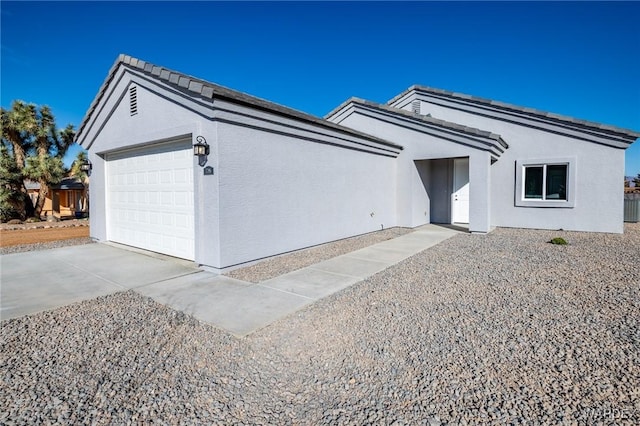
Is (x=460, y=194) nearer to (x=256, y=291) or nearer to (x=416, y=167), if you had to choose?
(x=416, y=167)

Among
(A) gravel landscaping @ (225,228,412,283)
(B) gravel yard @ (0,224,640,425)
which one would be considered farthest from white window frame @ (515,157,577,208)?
(B) gravel yard @ (0,224,640,425)

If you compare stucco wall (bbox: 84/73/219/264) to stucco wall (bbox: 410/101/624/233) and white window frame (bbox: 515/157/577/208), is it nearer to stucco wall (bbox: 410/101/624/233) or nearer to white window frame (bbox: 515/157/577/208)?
stucco wall (bbox: 410/101/624/233)

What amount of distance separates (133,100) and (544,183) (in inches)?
557

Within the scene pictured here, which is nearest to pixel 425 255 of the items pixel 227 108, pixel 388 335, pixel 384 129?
pixel 388 335

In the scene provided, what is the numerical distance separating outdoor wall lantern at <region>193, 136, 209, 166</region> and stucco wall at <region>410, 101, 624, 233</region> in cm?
1151

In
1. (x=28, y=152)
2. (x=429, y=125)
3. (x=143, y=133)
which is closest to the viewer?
(x=143, y=133)

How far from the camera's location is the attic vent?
8102mm

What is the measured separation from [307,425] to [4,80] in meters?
15.3

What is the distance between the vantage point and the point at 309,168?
860cm

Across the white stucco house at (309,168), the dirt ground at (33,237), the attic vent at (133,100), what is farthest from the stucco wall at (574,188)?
the dirt ground at (33,237)

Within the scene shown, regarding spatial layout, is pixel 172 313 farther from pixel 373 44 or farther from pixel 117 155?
pixel 373 44

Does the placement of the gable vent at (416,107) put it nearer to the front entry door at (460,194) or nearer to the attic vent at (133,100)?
the front entry door at (460,194)

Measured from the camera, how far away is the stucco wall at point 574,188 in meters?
11.1

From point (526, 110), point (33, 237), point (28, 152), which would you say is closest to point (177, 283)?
point (33, 237)
